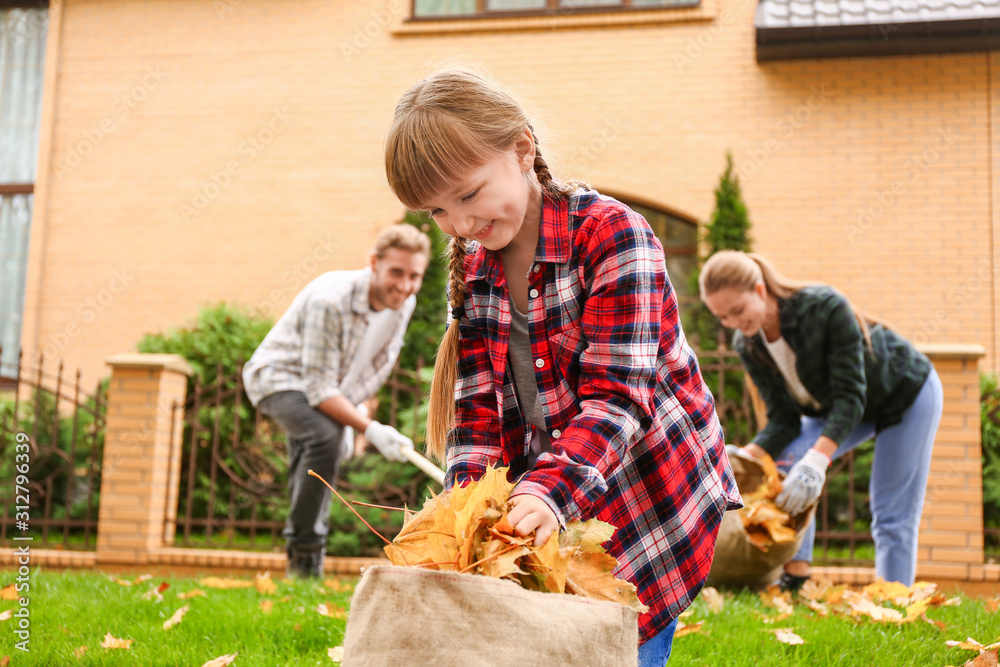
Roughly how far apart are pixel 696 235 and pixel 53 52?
7.41m

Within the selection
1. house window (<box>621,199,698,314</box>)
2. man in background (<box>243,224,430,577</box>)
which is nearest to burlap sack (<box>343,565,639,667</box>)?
man in background (<box>243,224,430,577</box>)

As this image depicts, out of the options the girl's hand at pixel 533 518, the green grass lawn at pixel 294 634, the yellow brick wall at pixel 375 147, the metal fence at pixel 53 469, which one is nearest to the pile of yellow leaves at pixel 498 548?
the girl's hand at pixel 533 518

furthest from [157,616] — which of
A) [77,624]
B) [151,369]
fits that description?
[151,369]

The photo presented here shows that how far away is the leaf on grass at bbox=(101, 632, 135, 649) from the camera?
2762mm

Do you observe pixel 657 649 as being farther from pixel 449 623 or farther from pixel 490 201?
pixel 490 201

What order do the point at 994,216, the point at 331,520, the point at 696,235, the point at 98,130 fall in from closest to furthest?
the point at 331,520 < the point at 994,216 < the point at 696,235 < the point at 98,130

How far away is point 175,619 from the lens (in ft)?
10.1

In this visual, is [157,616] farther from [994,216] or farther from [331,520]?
[994,216]

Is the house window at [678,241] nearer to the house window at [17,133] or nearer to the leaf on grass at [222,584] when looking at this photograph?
the leaf on grass at [222,584]

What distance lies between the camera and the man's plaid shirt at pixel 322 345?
4422 mm

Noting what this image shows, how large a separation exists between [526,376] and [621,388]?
39 cm

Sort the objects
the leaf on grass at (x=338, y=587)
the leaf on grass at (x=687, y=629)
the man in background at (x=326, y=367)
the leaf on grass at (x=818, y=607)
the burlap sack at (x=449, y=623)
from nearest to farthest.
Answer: the burlap sack at (x=449, y=623) → the leaf on grass at (x=687, y=629) → the leaf on grass at (x=818, y=607) → the leaf on grass at (x=338, y=587) → the man in background at (x=326, y=367)

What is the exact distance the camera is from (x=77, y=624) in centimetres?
306

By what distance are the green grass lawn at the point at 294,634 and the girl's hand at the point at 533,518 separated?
1464mm
